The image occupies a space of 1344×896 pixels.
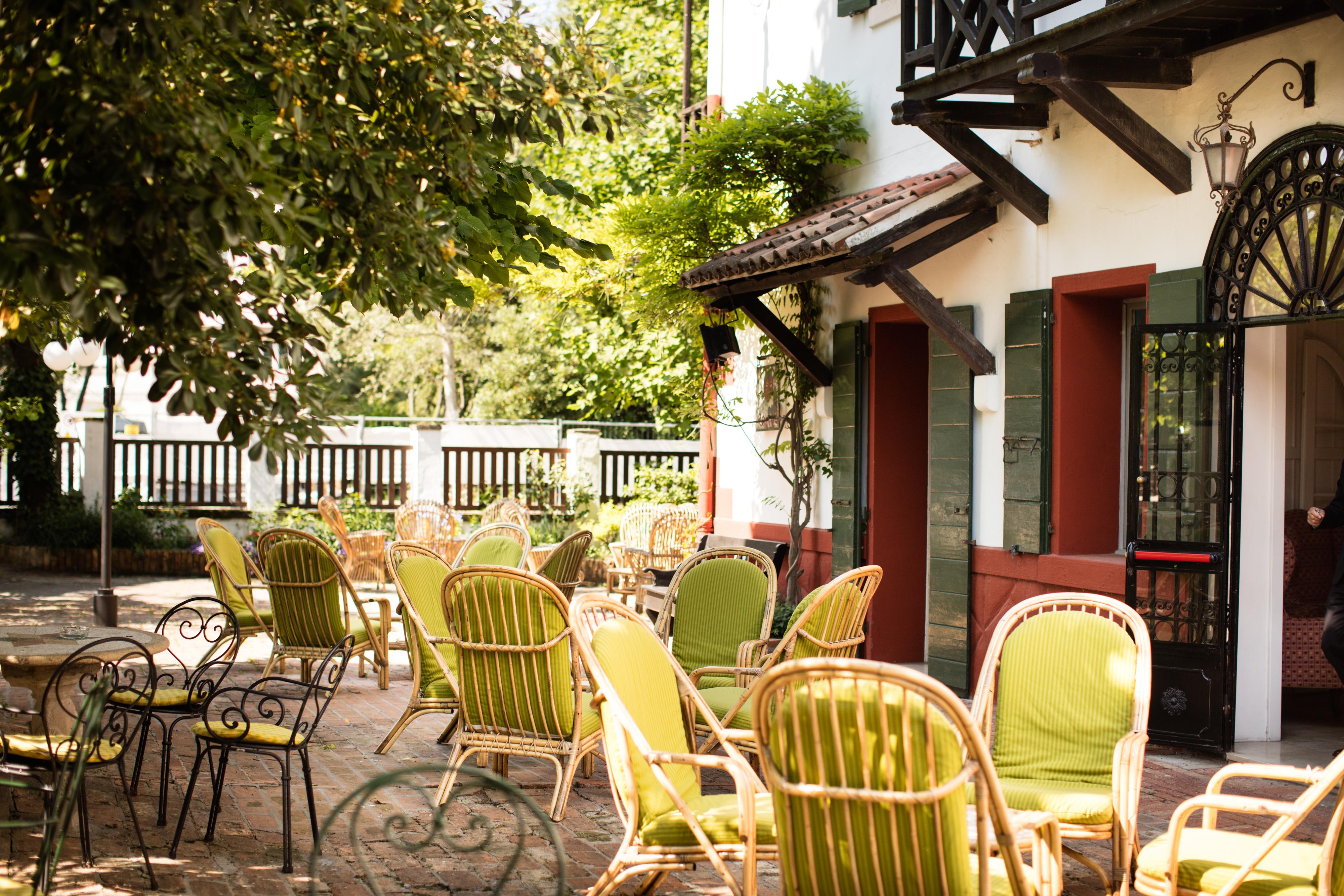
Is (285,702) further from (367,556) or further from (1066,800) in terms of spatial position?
(367,556)

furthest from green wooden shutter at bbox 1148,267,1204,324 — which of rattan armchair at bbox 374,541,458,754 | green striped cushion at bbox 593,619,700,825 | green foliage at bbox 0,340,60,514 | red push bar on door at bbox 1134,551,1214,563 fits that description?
green foliage at bbox 0,340,60,514

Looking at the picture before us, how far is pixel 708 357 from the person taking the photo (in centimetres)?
1062

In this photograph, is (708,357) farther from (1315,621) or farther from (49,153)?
(49,153)

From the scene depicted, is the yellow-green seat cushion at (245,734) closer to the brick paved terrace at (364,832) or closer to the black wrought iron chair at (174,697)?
the black wrought iron chair at (174,697)

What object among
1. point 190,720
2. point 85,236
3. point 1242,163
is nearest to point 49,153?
point 85,236

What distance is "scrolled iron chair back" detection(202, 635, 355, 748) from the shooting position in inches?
182

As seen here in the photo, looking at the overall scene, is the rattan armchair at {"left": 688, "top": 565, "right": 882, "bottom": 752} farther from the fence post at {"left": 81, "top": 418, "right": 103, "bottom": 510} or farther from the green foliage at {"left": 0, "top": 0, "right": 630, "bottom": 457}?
the fence post at {"left": 81, "top": 418, "right": 103, "bottom": 510}

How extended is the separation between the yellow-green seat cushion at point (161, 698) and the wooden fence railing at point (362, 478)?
11908mm

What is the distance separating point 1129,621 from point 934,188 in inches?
178

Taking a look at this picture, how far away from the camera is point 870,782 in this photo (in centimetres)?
287

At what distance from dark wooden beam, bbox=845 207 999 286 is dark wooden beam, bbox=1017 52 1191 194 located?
1414 mm

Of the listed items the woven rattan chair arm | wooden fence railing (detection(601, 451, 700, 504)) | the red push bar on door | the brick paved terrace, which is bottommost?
the brick paved terrace

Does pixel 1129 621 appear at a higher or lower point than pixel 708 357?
lower

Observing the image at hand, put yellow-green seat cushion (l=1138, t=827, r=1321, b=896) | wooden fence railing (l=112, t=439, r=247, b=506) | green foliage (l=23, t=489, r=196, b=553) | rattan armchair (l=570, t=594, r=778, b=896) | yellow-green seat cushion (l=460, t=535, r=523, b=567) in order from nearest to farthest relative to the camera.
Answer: yellow-green seat cushion (l=1138, t=827, r=1321, b=896), rattan armchair (l=570, t=594, r=778, b=896), yellow-green seat cushion (l=460, t=535, r=523, b=567), green foliage (l=23, t=489, r=196, b=553), wooden fence railing (l=112, t=439, r=247, b=506)
